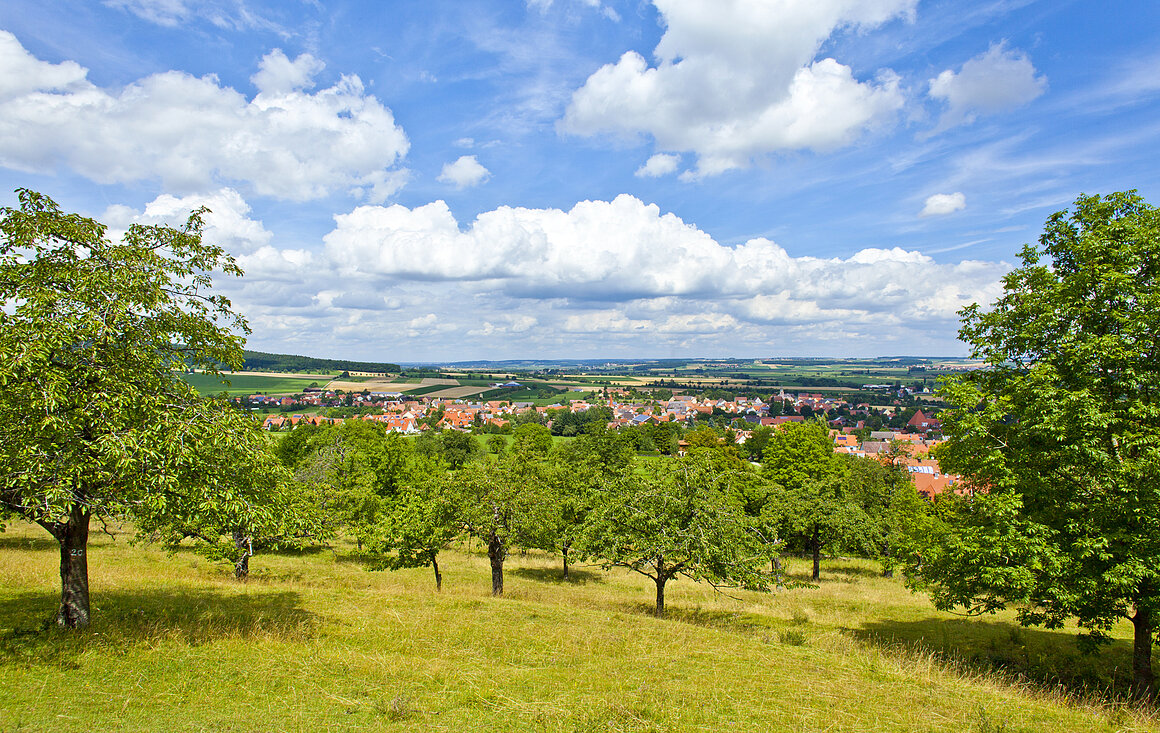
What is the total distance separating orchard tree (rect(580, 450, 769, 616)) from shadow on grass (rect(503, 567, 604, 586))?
9.94m

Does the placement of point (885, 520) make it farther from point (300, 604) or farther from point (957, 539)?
point (300, 604)

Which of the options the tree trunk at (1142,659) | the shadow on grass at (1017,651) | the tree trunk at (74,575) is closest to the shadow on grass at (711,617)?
the shadow on grass at (1017,651)

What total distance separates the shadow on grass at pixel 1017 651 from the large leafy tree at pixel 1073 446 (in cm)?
144

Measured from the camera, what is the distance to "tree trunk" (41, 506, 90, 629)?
986cm

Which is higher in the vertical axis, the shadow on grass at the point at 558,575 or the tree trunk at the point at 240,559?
the tree trunk at the point at 240,559

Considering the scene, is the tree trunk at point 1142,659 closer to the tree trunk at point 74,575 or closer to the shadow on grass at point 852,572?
the tree trunk at point 74,575

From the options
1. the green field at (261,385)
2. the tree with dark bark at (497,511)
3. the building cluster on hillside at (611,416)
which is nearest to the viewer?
the tree with dark bark at (497,511)

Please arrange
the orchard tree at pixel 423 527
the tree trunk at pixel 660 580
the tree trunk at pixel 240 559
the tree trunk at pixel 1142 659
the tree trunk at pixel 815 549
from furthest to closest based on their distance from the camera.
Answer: the tree trunk at pixel 815 549
the orchard tree at pixel 423 527
the tree trunk at pixel 240 559
the tree trunk at pixel 660 580
the tree trunk at pixel 1142 659

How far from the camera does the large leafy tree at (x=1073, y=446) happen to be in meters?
10.5

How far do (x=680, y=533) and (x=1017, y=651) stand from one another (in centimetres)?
1060

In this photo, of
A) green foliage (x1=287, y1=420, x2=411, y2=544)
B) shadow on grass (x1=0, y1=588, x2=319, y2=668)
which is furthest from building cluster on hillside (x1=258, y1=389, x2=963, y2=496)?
shadow on grass (x1=0, y1=588, x2=319, y2=668)

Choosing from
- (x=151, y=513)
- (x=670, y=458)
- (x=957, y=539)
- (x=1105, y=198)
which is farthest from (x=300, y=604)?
(x=1105, y=198)

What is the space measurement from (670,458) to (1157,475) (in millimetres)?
13867

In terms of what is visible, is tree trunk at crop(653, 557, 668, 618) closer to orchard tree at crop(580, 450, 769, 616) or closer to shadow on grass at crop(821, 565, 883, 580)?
orchard tree at crop(580, 450, 769, 616)
